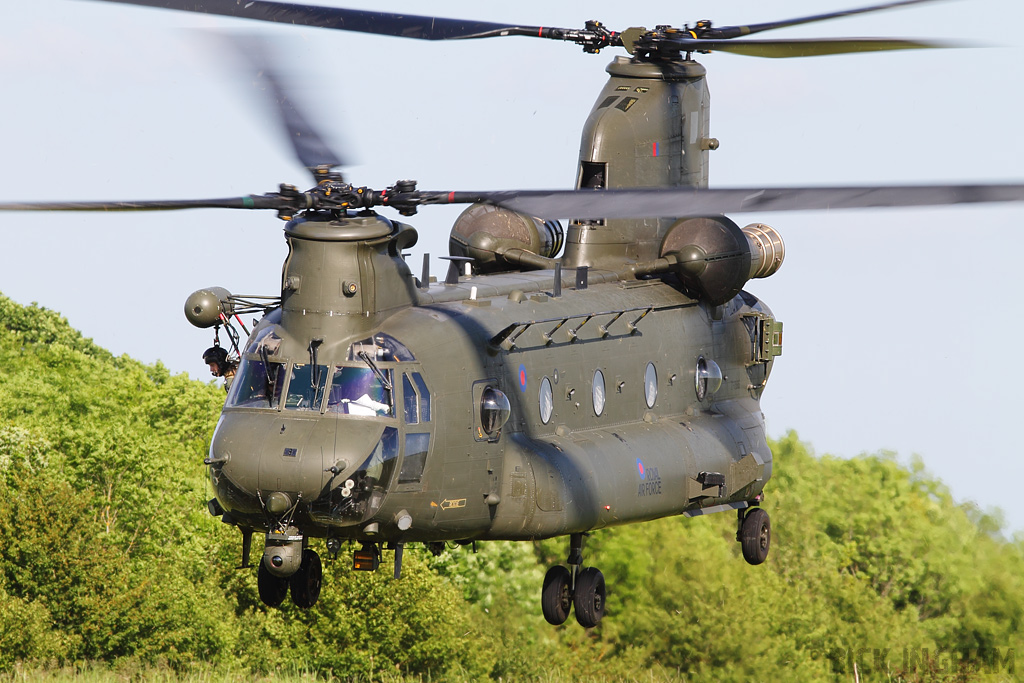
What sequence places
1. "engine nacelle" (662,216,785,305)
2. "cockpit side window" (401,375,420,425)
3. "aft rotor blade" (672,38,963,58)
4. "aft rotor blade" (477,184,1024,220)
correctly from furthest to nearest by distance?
"engine nacelle" (662,216,785,305) < "aft rotor blade" (672,38,963,58) < "cockpit side window" (401,375,420,425) < "aft rotor blade" (477,184,1024,220)

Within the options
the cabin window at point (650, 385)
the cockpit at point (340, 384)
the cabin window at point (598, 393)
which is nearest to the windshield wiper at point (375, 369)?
the cockpit at point (340, 384)

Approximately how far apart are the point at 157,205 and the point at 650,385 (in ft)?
25.9

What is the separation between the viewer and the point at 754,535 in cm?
2362

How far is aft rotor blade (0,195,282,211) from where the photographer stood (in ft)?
50.4

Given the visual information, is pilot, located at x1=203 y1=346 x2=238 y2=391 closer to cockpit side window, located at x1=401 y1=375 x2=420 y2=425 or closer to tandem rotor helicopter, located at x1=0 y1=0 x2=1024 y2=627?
tandem rotor helicopter, located at x1=0 y1=0 x2=1024 y2=627

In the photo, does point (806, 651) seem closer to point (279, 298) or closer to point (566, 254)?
point (566, 254)

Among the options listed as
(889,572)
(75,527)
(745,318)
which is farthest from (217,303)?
→ (889,572)

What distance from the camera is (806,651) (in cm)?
6544

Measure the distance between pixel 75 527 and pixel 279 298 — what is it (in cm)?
3704

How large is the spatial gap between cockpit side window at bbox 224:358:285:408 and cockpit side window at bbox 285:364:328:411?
0.13 metres

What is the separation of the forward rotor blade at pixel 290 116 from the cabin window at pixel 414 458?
3.14 meters

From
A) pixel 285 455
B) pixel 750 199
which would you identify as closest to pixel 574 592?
pixel 285 455

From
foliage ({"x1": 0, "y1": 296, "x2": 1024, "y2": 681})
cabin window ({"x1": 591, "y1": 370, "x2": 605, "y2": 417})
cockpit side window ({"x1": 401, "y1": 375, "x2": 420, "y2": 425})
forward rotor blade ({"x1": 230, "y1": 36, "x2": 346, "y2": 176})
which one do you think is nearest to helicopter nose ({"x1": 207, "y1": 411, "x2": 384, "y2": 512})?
cockpit side window ({"x1": 401, "y1": 375, "x2": 420, "y2": 425})

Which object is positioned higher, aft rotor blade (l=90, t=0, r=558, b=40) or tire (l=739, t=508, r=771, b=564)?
aft rotor blade (l=90, t=0, r=558, b=40)
